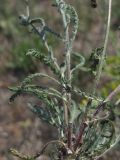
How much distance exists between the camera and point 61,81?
1.97 m

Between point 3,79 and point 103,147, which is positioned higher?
point 3,79

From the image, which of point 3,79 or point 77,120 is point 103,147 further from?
point 3,79

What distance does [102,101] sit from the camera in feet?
6.17

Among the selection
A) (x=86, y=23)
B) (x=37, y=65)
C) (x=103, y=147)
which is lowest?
(x=103, y=147)

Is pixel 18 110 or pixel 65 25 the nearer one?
pixel 65 25

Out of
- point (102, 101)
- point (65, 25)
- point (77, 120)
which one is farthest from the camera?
point (77, 120)

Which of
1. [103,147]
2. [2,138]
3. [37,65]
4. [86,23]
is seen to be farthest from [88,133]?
[86,23]

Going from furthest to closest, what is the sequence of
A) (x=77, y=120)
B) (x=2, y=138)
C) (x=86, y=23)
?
(x=86, y=23), (x=2, y=138), (x=77, y=120)

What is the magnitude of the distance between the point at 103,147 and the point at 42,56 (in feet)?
1.28

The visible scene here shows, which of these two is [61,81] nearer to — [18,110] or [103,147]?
[103,147]

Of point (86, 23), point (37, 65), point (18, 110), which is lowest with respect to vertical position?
point (18, 110)

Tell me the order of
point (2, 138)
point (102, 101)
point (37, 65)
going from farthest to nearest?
point (37, 65)
point (2, 138)
point (102, 101)

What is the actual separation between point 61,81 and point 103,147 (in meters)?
0.28

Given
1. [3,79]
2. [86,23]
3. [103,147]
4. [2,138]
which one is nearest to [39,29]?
[103,147]
